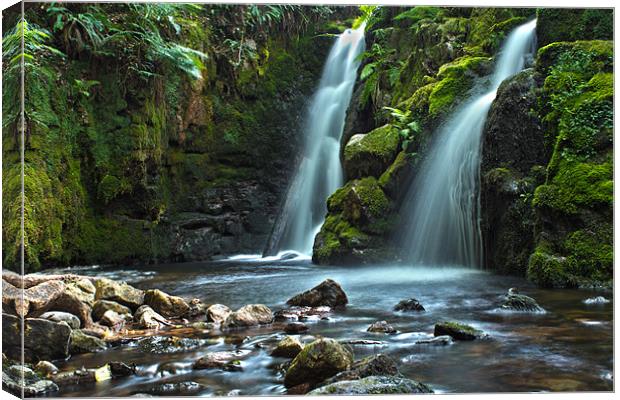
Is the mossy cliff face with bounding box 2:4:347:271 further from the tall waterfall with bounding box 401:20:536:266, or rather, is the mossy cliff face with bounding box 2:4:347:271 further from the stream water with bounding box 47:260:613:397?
the tall waterfall with bounding box 401:20:536:266

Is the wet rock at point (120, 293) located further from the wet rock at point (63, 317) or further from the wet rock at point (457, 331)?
the wet rock at point (457, 331)

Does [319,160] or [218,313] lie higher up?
[319,160]

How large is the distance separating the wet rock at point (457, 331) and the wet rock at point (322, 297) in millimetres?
697

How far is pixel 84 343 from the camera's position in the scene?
11.3ft

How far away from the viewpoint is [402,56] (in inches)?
257

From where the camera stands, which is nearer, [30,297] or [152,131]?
[30,297]

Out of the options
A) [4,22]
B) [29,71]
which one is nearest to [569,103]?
[4,22]

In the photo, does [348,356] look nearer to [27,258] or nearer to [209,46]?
[27,258]

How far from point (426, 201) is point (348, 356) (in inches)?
105

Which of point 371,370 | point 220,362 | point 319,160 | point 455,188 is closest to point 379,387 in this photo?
point 371,370

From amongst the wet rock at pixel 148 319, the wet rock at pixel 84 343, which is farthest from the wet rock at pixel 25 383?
the wet rock at pixel 148 319

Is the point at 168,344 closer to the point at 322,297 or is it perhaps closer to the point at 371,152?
the point at 322,297

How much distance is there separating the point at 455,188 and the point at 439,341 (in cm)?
268

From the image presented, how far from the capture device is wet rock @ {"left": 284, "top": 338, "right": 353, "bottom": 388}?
3.04 meters
